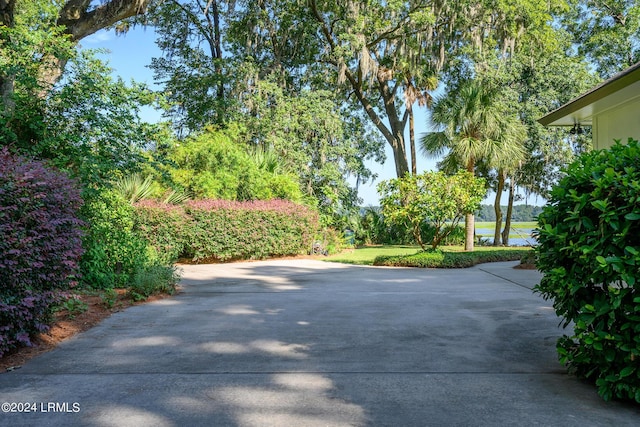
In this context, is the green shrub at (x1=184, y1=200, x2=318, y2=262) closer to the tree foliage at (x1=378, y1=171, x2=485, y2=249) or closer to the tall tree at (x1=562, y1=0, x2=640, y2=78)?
the tree foliage at (x1=378, y1=171, x2=485, y2=249)

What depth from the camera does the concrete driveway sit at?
10.4ft

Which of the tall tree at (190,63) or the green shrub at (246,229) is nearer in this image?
the green shrub at (246,229)

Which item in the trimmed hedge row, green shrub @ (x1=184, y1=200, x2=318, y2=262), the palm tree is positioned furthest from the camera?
the palm tree

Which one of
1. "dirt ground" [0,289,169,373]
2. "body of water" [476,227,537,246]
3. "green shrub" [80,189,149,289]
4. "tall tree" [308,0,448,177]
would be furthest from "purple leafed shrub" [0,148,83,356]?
"body of water" [476,227,537,246]

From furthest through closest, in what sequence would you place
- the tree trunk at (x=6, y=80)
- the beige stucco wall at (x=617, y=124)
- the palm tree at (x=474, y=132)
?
the palm tree at (x=474, y=132)
the beige stucco wall at (x=617, y=124)
the tree trunk at (x=6, y=80)

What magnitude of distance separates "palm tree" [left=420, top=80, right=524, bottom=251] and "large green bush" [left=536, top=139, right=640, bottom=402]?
14945mm

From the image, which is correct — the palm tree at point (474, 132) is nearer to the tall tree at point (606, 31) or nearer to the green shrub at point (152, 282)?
the tall tree at point (606, 31)

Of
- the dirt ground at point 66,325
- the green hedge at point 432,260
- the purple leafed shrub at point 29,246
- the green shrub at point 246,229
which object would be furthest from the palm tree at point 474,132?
the purple leafed shrub at point 29,246

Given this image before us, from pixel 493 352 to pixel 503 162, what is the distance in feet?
50.2

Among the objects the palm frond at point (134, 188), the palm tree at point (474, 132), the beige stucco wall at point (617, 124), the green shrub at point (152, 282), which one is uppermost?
the palm tree at point (474, 132)

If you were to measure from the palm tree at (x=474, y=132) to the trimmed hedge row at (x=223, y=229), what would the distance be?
6.57 metres

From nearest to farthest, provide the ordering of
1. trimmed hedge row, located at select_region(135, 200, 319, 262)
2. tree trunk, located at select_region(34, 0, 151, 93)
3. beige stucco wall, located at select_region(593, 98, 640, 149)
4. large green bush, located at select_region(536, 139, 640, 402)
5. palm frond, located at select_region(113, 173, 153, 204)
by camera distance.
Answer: large green bush, located at select_region(536, 139, 640, 402), beige stucco wall, located at select_region(593, 98, 640, 149), tree trunk, located at select_region(34, 0, 151, 93), palm frond, located at select_region(113, 173, 153, 204), trimmed hedge row, located at select_region(135, 200, 319, 262)

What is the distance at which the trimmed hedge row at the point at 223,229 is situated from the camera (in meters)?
13.5

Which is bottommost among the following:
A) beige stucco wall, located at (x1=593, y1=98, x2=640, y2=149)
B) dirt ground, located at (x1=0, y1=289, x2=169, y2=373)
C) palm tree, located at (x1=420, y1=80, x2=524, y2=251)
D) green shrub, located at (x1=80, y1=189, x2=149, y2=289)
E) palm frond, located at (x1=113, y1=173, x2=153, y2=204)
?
dirt ground, located at (x1=0, y1=289, x2=169, y2=373)
